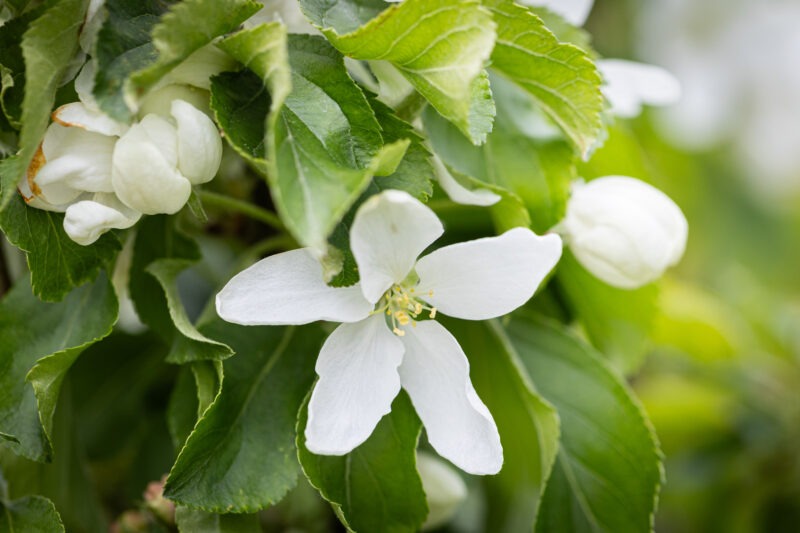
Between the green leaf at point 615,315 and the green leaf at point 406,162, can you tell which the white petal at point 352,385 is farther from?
the green leaf at point 615,315

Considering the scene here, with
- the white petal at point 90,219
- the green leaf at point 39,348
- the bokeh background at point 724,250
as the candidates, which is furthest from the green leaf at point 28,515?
the bokeh background at point 724,250

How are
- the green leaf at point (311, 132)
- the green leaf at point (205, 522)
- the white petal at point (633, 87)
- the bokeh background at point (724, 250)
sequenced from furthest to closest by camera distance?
1. the bokeh background at point (724, 250)
2. the white petal at point (633, 87)
3. the green leaf at point (205, 522)
4. the green leaf at point (311, 132)

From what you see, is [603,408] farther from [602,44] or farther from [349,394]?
[602,44]

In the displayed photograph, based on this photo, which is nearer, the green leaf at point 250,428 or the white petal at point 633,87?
the green leaf at point 250,428

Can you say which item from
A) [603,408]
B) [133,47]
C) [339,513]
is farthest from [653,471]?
[133,47]

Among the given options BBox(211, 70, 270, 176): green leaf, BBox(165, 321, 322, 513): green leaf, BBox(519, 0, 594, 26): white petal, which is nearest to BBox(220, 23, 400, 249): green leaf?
BBox(211, 70, 270, 176): green leaf

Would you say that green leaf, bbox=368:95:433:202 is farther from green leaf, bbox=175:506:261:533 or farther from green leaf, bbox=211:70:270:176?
green leaf, bbox=175:506:261:533
